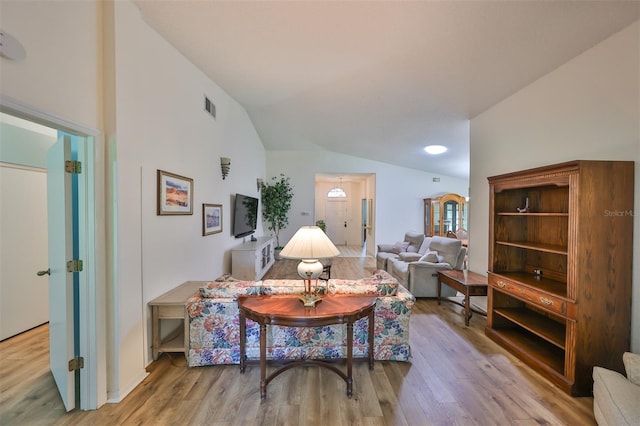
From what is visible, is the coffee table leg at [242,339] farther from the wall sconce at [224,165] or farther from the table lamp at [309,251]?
the wall sconce at [224,165]

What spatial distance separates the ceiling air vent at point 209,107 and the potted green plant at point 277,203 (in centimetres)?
350

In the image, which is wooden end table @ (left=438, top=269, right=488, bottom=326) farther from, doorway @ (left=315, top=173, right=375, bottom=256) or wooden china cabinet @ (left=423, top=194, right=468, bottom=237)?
doorway @ (left=315, top=173, right=375, bottom=256)

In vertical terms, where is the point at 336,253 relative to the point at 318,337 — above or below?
above

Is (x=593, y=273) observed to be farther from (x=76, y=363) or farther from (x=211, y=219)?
(x=211, y=219)

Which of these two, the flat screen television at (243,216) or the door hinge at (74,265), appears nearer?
the door hinge at (74,265)

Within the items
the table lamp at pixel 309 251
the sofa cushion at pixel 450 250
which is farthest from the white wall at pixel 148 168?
the sofa cushion at pixel 450 250

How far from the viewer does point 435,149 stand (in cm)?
524

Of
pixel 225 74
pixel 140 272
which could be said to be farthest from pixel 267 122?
pixel 140 272

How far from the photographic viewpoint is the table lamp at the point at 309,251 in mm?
2020

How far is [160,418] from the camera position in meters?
1.76

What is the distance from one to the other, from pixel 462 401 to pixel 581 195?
5.84 ft

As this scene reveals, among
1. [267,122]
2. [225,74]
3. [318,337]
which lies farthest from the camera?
[267,122]

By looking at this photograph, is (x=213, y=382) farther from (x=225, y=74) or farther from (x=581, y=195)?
(x=225, y=74)

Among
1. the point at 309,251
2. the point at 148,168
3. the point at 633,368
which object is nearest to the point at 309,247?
the point at 309,251
